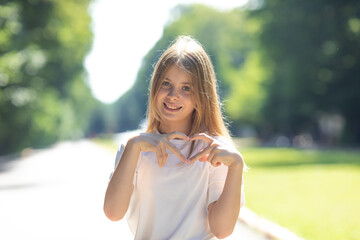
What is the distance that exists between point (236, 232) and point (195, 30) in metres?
54.6

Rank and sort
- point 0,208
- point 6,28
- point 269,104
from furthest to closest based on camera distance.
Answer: point 269,104 < point 6,28 < point 0,208

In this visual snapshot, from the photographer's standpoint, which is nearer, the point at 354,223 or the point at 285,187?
the point at 354,223

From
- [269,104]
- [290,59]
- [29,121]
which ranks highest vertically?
[290,59]

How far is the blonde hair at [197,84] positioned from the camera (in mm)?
2348

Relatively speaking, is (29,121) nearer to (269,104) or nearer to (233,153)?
(269,104)

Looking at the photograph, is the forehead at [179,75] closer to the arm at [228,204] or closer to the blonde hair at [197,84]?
the blonde hair at [197,84]

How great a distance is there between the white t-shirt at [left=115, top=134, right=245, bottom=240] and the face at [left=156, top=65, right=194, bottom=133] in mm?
223

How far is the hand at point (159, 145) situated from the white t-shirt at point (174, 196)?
0.11 m

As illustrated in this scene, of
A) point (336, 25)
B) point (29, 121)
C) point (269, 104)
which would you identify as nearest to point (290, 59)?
point (336, 25)

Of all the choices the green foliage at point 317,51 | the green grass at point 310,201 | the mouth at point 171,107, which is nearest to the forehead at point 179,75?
the mouth at point 171,107

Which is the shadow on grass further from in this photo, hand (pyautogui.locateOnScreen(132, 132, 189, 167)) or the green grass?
hand (pyautogui.locateOnScreen(132, 132, 189, 167))

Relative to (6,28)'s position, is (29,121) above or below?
below

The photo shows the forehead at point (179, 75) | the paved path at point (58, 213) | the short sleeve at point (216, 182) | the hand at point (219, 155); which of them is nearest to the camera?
the hand at point (219, 155)

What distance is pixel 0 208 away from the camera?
30.6 ft
